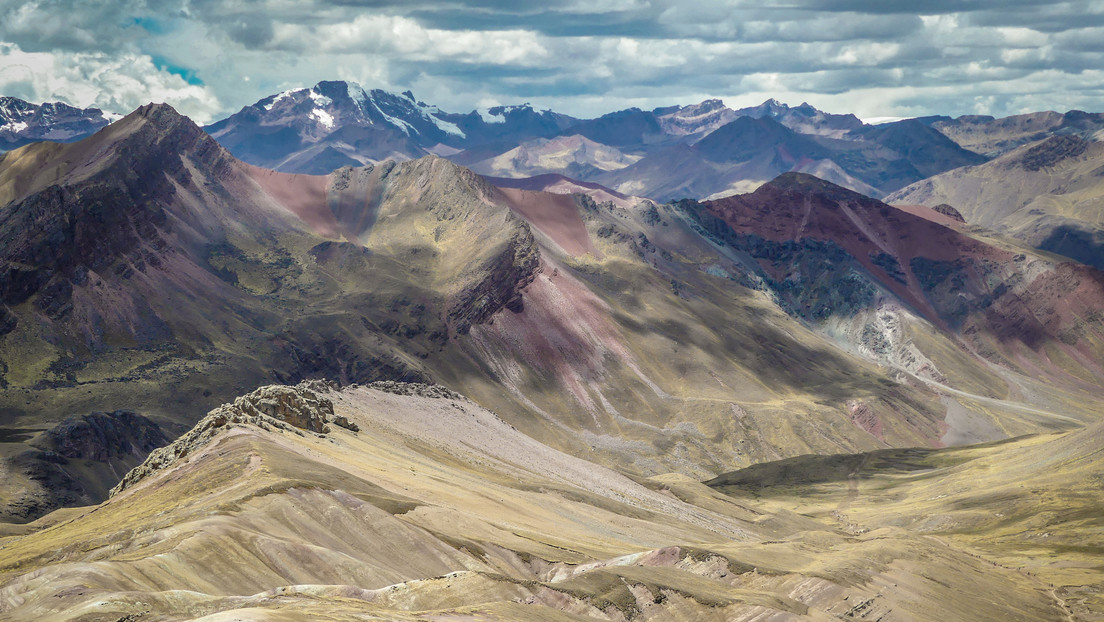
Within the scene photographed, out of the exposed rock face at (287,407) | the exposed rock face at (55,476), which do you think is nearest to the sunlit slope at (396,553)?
the exposed rock face at (287,407)

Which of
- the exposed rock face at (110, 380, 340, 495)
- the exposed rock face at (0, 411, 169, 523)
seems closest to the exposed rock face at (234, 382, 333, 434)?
the exposed rock face at (110, 380, 340, 495)

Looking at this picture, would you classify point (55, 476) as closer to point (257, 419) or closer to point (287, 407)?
point (287, 407)

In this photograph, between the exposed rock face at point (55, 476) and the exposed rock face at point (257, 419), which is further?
the exposed rock face at point (55, 476)

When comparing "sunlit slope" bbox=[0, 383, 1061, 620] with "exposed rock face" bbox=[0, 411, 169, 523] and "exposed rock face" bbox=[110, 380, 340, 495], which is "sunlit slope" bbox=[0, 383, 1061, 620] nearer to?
"exposed rock face" bbox=[110, 380, 340, 495]

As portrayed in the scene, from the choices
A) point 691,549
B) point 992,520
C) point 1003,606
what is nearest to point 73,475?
point 691,549

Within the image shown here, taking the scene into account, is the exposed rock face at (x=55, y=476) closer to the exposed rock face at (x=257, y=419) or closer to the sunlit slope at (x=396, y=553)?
the sunlit slope at (x=396, y=553)

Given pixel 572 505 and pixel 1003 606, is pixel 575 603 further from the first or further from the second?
pixel 1003 606

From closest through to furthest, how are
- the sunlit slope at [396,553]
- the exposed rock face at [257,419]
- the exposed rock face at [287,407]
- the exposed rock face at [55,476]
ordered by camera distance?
the sunlit slope at [396,553], the exposed rock face at [257,419], the exposed rock face at [287,407], the exposed rock face at [55,476]

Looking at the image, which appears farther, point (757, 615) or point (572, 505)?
point (572, 505)

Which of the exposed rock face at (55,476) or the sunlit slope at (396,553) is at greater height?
the sunlit slope at (396,553)
